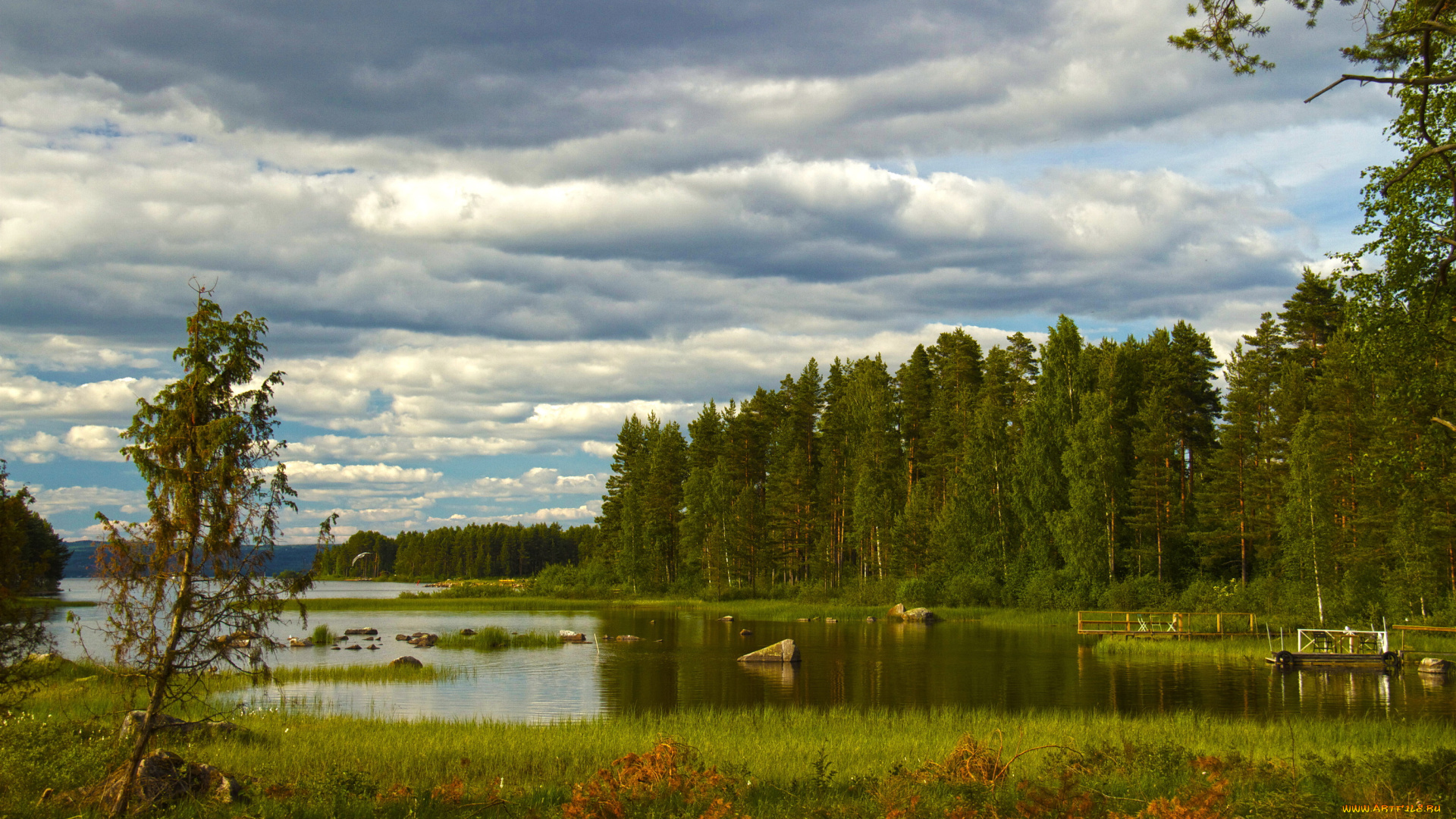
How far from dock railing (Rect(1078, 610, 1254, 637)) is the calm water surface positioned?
316 cm

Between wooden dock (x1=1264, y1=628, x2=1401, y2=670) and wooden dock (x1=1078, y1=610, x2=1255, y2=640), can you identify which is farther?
wooden dock (x1=1078, y1=610, x2=1255, y2=640)

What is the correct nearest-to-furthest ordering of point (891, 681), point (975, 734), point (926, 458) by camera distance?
1. point (975, 734)
2. point (891, 681)
3. point (926, 458)

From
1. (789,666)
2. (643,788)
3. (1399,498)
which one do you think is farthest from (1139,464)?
(643,788)

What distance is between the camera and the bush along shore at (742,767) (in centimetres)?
1291

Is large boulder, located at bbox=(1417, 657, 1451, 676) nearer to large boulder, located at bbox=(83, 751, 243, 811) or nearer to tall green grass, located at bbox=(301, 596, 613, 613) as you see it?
large boulder, located at bbox=(83, 751, 243, 811)

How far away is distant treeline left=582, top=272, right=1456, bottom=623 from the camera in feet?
158

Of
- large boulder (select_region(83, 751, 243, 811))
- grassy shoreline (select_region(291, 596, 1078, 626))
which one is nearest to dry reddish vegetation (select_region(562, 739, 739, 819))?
large boulder (select_region(83, 751, 243, 811))

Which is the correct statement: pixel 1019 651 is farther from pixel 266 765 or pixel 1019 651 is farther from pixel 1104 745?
pixel 266 765

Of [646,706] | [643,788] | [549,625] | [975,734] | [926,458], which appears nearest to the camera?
[643,788]

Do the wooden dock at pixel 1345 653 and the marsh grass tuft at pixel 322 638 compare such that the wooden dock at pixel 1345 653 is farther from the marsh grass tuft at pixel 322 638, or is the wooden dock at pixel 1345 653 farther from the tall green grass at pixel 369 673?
the marsh grass tuft at pixel 322 638

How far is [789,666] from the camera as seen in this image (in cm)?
4172

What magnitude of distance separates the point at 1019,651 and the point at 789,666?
43.3ft

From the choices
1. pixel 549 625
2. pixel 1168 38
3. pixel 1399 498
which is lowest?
pixel 549 625

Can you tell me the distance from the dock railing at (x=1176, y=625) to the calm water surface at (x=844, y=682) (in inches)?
125
